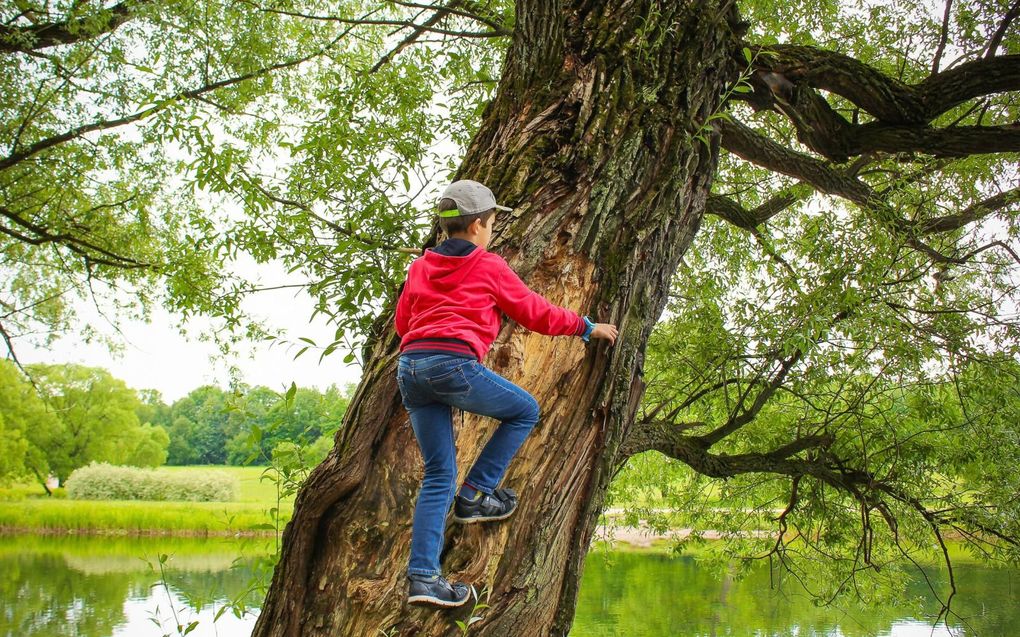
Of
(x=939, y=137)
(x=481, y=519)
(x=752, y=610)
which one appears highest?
(x=939, y=137)

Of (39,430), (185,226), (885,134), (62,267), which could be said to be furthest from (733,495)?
(39,430)

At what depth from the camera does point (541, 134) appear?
2.82m

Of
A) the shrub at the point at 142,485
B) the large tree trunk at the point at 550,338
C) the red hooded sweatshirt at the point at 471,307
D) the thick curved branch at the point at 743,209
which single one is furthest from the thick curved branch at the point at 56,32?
the shrub at the point at 142,485

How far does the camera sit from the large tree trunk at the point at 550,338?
240 centimetres

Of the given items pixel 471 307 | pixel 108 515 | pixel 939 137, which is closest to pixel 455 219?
pixel 471 307

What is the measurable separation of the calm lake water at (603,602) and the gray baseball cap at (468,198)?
892 cm

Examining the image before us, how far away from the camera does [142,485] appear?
61.4 feet

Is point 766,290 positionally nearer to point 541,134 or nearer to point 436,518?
point 541,134

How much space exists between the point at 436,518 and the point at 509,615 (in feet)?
1.49

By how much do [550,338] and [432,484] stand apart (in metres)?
0.64

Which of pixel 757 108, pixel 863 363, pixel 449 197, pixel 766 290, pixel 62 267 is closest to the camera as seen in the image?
pixel 449 197

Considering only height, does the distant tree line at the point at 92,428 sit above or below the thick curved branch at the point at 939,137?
below

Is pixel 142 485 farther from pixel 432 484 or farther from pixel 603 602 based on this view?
pixel 432 484

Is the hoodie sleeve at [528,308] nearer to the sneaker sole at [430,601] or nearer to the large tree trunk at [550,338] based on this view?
the large tree trunk at [550,338]
